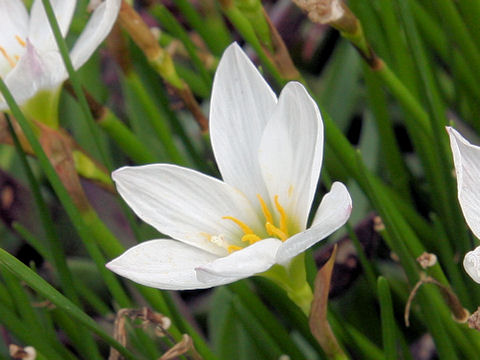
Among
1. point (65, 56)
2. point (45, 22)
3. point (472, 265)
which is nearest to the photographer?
point (472, 265)

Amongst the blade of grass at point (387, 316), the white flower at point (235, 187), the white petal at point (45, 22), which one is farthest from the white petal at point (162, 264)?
the white petal at point (45, 22)

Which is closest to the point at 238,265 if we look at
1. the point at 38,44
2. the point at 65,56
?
the point at 65,56

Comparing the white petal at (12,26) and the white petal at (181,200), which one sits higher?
the white petal at (12,26)

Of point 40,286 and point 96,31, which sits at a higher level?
point 96,31

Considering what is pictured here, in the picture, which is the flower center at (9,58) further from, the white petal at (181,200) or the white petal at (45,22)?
the white petal at (181,200)

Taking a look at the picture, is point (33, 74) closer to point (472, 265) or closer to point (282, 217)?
point (282, 217)

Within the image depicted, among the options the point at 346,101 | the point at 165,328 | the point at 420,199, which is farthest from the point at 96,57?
the point at 165,328
